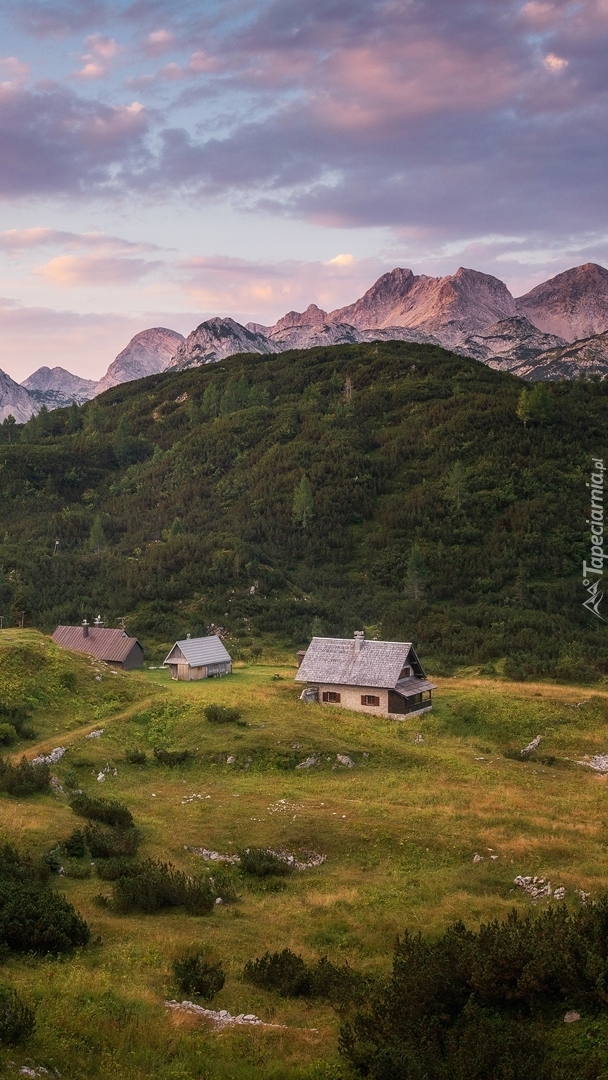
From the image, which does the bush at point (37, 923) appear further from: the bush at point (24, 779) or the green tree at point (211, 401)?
the green tree at point (211, 401)

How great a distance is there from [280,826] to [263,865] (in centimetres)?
354

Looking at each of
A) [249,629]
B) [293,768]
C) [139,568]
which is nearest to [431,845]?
[293,768]

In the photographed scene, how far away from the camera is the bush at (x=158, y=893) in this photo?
71.0ft

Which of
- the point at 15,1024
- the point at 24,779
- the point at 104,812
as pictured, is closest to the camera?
the point at 15,1024

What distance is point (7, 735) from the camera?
37.2m

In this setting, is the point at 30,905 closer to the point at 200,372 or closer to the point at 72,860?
the point at 72,860

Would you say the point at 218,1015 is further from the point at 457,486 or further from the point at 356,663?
the point at 457,486

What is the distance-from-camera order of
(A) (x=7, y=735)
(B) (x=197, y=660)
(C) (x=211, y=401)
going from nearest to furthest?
1. (A) (x=7, y=735)
2. (B) (x=197, y=660)
3. (C) (x=211, y=401)

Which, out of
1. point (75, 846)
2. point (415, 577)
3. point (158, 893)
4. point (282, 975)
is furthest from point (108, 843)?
point (415, 577)

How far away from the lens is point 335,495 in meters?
112

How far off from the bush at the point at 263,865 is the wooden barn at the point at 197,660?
31.7 metres

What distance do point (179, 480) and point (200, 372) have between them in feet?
217

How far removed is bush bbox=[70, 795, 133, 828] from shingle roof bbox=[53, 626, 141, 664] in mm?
32994

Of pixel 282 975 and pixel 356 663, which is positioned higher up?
pixel 356 663
